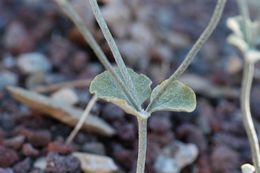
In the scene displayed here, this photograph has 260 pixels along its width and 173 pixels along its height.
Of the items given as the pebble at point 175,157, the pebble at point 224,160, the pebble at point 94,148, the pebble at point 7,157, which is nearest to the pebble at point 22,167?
the pebble at point 7,157

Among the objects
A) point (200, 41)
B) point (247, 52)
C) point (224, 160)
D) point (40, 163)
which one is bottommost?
point (224, 160)

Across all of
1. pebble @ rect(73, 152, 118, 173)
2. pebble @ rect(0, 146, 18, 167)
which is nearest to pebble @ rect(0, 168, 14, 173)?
pebble @ rect(0, 146, 18, 167)

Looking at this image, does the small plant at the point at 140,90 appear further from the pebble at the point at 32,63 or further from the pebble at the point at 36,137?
the pebble at the point at 32,63

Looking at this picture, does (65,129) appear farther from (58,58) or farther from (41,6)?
(41,6)

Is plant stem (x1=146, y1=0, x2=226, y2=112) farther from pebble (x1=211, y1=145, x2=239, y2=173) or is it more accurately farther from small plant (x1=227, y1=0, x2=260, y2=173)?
pebble (x1=211, y1=145, x2=239, y2=173)

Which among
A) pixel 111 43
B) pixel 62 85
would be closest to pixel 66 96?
pixel 62 85

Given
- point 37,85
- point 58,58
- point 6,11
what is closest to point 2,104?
point 37,85

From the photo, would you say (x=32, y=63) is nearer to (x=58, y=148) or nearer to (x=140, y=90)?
(x=58, y=148)
